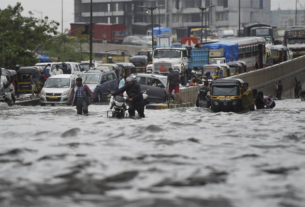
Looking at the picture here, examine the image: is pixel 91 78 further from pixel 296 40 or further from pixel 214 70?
pixel 296 40

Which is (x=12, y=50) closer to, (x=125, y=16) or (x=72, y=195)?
(x=72, y=195)

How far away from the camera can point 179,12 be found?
159250mm

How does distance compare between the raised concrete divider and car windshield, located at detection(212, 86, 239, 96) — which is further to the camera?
the raised concrete divider

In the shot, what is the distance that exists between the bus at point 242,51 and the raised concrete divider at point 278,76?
287 centimetres

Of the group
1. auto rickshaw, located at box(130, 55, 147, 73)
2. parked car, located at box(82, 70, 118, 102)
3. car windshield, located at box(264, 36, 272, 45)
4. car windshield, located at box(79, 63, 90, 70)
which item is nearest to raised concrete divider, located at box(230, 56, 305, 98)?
parked car, located at box(82, 70, 118, 102)

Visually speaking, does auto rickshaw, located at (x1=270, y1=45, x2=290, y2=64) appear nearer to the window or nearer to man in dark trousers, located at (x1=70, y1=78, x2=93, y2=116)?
the window

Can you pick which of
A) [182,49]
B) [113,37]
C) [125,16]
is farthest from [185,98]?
[125,16]

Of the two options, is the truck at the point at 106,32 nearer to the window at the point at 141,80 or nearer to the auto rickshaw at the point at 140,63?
the auto rickshaw at the point at 140,63

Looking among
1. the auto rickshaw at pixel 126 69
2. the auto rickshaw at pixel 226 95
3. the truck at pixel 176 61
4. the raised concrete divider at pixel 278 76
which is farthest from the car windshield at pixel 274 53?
the auto rickshaw at pixel 226 95

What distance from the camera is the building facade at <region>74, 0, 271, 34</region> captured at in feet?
509

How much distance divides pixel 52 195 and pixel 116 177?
1745 mm

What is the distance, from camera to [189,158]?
14656 mm

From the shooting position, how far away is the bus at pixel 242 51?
52.0 metres

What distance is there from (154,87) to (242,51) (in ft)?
76.3
